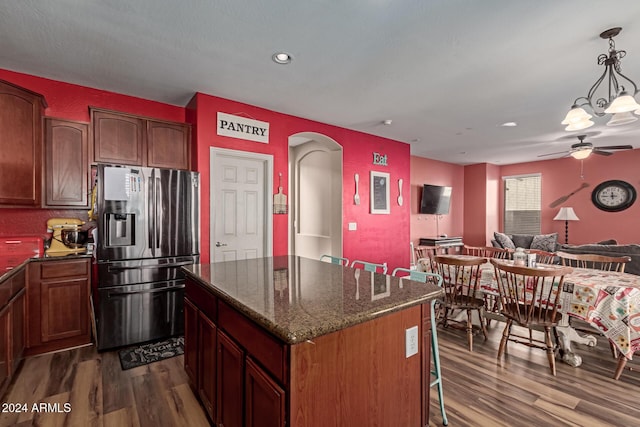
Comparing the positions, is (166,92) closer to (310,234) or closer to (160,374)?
(160,374)

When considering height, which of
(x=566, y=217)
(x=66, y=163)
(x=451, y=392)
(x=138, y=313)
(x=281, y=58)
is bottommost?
(x=451, y=392)

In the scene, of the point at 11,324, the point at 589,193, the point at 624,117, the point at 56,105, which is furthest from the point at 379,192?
the point at 589,193

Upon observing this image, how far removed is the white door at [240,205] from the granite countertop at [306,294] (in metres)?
1.41

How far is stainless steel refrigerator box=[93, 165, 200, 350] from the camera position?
9.54 ft

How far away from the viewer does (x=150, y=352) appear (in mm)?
2936

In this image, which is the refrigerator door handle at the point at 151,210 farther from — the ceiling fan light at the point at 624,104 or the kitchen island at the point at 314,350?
the ceiling fan light at the point at 624,104

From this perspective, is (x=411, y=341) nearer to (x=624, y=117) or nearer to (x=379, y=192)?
(x=624, y=117)

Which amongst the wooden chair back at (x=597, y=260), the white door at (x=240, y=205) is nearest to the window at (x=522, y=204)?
the wooden chair back at (x=597, y=260)

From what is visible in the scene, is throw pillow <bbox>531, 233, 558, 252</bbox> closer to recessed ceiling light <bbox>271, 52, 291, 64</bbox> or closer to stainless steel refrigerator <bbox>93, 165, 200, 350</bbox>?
recessed ceiling light <bbox>271, 52, 291, 64</bbox>

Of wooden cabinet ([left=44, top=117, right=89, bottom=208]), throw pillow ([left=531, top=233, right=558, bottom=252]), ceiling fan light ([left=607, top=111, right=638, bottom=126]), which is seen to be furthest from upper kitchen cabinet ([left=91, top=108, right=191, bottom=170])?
throw pillow ([left=531, top=233, right=558, bottom=252])

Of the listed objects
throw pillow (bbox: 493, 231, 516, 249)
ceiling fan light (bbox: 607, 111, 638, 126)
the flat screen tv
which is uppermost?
ceiling fan light (bbox: 607, 111, 638, 126)

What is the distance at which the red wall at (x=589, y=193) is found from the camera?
247 inches

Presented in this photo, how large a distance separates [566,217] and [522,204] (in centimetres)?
118

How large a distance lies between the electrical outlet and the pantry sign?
306 centimetres
